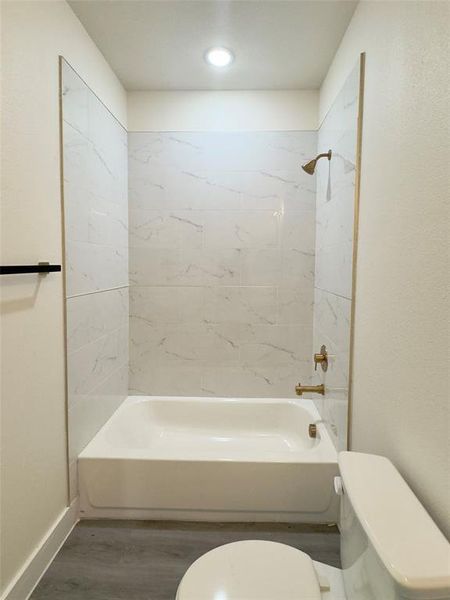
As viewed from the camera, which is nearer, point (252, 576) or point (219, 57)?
point (252, 576)

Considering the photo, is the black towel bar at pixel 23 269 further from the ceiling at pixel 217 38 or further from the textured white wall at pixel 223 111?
the textured white wall at pixel 223 111

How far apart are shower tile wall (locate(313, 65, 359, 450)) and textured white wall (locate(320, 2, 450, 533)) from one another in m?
0.15

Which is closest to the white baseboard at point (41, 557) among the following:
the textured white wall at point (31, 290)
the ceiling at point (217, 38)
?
the textured white wall at point (31, 290)

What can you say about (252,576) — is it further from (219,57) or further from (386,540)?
(219,57)

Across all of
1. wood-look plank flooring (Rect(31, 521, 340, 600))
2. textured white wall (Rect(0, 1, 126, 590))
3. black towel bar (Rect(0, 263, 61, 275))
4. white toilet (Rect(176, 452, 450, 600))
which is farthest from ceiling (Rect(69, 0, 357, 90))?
wood-look plank flooring (Rect(31, 521, 340, 600))

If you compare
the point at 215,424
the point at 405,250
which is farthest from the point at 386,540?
the point at 215,424

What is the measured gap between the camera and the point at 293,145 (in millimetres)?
2621

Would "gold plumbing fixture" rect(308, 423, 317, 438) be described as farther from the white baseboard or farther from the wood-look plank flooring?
the white baseboard

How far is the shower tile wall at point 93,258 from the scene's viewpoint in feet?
5.89

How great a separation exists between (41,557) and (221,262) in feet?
6.21

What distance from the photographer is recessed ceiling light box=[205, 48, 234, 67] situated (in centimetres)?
209

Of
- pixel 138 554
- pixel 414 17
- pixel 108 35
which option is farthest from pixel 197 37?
pixel 138 554

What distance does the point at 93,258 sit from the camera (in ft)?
6.80

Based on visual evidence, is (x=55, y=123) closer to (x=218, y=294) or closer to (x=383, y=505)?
(x=218, y=294)
